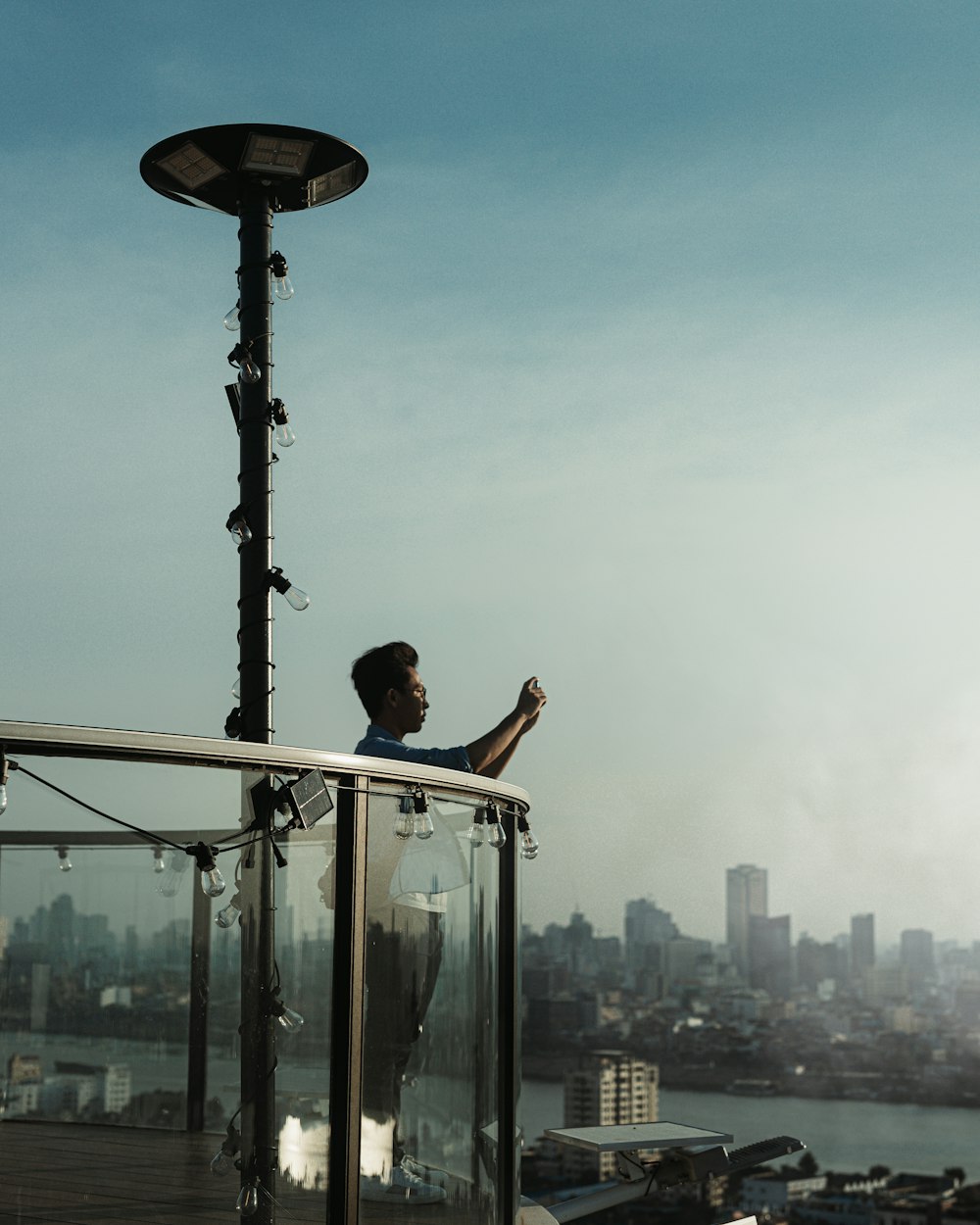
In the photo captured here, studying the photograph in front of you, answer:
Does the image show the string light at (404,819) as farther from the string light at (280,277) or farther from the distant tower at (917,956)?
the distant tower at (917,956)

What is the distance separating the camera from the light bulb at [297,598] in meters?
4.33

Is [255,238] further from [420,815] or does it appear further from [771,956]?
[771,956]

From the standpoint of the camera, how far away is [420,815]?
3.42 metres

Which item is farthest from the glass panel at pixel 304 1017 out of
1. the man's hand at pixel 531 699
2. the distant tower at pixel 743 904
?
the distant tower at pixel 743 904

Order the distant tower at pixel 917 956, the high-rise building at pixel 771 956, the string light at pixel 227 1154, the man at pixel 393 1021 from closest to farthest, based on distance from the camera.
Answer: the string light at pixel 227 1154, the man at pixel 393 1021, the high-rise building at pixel 771 956, the distant tower at pixel 917 956

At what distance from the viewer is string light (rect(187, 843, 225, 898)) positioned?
303 centimetres

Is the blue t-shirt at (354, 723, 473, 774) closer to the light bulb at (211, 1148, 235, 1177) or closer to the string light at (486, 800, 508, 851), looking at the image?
the string light at (486, 800, 508, 851)

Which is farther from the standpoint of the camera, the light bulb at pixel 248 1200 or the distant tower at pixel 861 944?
the distant tower at pixel 861 944

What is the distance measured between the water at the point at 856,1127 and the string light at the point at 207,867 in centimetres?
5133

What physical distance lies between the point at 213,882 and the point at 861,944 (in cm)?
6578

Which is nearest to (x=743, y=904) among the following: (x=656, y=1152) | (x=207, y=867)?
(x=656, y=1152)

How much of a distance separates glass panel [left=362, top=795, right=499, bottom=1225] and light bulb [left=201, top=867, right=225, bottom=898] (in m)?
0.38

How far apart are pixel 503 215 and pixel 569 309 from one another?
629 cm

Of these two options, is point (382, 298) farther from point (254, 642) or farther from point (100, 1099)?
point (100, 1099)
